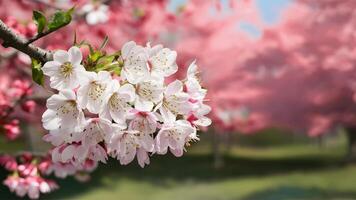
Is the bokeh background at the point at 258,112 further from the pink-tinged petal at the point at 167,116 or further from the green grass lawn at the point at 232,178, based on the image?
the pink-tinged petal at the point at 167,116

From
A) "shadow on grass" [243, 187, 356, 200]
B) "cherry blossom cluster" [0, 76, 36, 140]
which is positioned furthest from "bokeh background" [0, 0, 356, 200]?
"cherry blossom cluster" [0, 76, 36, 140]

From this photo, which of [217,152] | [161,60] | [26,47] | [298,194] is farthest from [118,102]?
[217,152]

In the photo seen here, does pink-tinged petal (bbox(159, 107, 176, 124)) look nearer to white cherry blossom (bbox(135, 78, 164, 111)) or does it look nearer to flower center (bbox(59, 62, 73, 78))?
white cherry blossom (bbox(135, 78, 164, 111))

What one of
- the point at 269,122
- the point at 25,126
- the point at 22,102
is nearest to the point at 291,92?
the point at 269,122

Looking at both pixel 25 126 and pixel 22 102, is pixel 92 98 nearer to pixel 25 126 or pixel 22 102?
pixel 22 102

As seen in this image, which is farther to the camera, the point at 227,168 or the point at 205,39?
the point at 205,39
